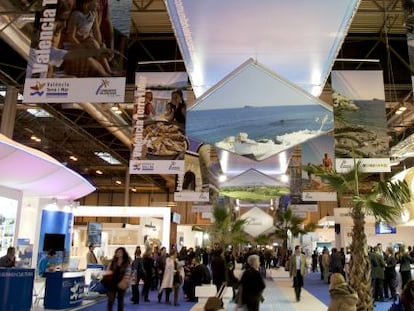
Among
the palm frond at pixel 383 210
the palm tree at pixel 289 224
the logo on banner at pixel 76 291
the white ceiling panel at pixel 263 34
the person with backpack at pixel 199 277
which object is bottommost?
the logo on banner at pixel 76 291

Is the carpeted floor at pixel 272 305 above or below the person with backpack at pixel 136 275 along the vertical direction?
below

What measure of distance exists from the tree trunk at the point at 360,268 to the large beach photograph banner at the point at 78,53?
3686mm

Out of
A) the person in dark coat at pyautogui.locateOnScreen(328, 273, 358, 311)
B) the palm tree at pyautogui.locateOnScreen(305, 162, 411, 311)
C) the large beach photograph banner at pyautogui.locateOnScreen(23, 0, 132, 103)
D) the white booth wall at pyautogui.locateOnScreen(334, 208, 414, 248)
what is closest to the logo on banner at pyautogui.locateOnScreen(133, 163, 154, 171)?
the large beach photograph banner at pyautogui.locateOnScreen(23, 0, 132, 103)

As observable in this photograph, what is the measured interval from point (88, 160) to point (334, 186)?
76.4 feet

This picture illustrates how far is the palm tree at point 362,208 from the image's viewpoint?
5.66m

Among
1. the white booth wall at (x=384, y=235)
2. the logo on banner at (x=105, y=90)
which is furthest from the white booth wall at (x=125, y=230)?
the logo on banner at (x=105, y=90)

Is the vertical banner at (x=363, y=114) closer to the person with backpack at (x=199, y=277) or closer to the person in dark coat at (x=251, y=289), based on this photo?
the person with backpack at (x=199, y=277)

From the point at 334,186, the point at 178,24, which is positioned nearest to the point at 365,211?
the point at 334,186

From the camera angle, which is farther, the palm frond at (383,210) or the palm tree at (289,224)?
the palm tree at (289,224)

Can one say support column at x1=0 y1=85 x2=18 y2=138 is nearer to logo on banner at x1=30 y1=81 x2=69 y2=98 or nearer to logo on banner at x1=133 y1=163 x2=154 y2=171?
logo on banner at x1=133 y1=163 x2=154 y2=171

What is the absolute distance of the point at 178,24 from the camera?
7168mm

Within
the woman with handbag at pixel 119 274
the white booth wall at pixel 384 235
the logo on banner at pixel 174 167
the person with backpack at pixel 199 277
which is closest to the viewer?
the woman with handbag at pixel 119 274

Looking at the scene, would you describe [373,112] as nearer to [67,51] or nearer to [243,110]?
[243,110]

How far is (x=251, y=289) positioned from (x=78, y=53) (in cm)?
387
